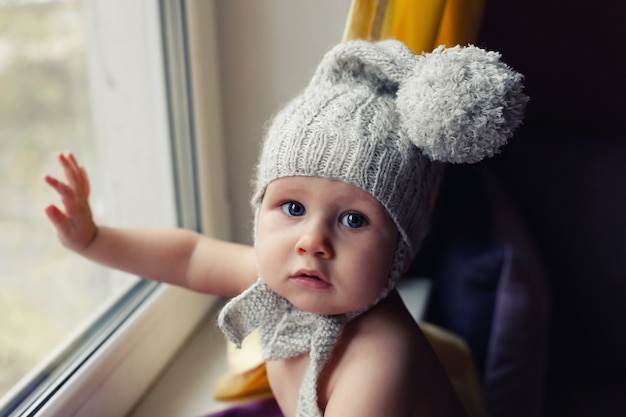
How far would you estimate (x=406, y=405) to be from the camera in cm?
60

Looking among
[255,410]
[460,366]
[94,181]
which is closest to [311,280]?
[255,410]

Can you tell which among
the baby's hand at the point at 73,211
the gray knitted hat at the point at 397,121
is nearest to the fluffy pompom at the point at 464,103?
the gray knitted hat at the point at 397,121

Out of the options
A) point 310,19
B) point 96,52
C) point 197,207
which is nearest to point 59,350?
point 197,207

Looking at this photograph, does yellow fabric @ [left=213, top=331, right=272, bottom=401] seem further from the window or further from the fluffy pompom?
the fluffy pompom

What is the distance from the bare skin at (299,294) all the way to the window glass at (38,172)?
0.56 feet

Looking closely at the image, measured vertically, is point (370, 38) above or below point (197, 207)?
above

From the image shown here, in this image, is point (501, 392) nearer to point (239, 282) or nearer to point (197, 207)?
point (239, 282)

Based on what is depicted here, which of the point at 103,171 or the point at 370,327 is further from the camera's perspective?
the point at 103,171

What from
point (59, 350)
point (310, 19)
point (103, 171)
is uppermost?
point (310, 19)

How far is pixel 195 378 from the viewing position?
0.87 m

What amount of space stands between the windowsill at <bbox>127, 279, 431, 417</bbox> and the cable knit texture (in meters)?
0.18

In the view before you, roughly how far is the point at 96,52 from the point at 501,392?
808mm

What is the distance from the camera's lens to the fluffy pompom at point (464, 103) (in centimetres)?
54

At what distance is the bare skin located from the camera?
596 mm
